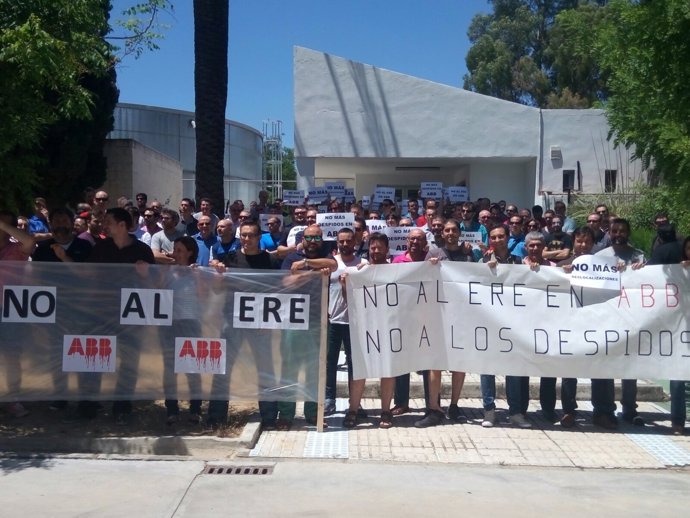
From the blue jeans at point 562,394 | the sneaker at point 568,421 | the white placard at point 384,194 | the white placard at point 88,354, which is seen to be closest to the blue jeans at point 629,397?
the blue jeans at point 562,394

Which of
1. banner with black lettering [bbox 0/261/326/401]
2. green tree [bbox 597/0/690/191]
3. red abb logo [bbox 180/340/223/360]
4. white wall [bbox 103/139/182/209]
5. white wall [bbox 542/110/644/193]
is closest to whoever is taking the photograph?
green tree [bbox 597/0/690/191]

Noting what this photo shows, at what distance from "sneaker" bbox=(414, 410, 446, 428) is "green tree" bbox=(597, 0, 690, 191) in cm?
302

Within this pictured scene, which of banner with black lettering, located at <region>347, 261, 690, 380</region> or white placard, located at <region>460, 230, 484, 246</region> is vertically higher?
white placard, located at <region>460, 230, 484, 246</region>

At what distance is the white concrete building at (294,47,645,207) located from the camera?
17.7 m

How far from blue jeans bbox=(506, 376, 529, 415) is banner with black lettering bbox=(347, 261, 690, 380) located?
0.13m

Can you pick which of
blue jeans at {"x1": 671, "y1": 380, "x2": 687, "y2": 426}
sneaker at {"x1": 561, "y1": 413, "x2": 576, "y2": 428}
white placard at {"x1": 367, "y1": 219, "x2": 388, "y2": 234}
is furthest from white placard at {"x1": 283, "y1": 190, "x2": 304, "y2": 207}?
blue jeans at {"x1": 671, "y1": 380, "x2": 687, "y2": 426}

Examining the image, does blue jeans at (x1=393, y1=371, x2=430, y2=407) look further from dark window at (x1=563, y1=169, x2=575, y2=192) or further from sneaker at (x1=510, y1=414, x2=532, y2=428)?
dark window at (x1=563, y1=169, x2=575, y2=192)

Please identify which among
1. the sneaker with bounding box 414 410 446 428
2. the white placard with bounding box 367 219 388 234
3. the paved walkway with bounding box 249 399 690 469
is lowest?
the paved walkway with bounding box 249 399 690 469

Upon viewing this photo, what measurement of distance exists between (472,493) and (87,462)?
3121 millimetres

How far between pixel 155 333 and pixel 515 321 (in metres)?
3.40

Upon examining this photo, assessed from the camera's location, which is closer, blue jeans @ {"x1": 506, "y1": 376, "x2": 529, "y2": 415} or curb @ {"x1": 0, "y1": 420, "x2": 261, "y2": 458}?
curb @ {"x1": 0, "y1": 420, "x2": 261, "y2": 458}

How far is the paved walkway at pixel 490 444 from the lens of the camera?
6695 millimetres

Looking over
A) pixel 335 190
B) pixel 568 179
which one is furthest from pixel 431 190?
pixel 568 179

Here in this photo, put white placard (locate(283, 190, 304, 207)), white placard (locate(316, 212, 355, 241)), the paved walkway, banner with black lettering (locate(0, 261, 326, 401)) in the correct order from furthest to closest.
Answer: white placard (locate(283, 190, 304, 207)) < white placard (locate(316, 212, 355, 241)) < banner with black lettering (locate(0, 261, 326, 401)) < the paved walkway
